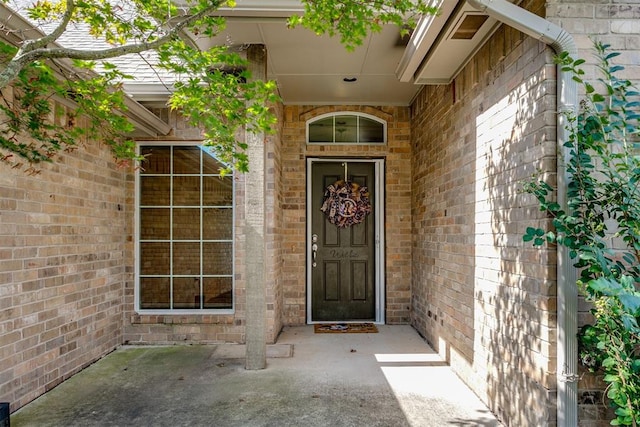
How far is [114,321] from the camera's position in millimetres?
4500

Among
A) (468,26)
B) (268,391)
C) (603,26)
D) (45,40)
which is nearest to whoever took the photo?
(45,40)

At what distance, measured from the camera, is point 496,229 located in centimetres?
292

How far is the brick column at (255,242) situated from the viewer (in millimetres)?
3809

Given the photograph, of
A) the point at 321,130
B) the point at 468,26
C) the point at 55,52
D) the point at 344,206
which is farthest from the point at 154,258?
the point at 468,26

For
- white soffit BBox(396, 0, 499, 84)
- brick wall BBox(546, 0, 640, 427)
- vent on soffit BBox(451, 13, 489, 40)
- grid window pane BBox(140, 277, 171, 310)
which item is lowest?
grid window pane BBox(140, 277, 171, 310)

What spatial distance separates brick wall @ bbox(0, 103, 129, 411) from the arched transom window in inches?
94.7

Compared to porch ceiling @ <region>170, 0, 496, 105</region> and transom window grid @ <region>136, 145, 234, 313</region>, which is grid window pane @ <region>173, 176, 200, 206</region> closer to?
transom window grid @ <region>136, 145, 234, 313</region>

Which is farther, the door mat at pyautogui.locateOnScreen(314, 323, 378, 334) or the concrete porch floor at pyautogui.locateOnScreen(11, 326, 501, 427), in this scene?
the door mat at pyautogui.locateOnScreen(314, 323, 378, 334)

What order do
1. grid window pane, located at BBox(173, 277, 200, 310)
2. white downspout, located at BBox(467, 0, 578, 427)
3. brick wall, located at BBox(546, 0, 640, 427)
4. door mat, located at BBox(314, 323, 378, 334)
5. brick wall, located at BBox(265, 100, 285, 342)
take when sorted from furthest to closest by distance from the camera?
door mat, located at BBox(314, 323, 378, 334) < grid window pane, located at BBox(173, 277, 200, 310) < brick wall, located at BBox(265, 100, 285, 342) < brick wall, located at BBox(546, 0, 640, 427) < white downspout, located at BBox(467, 0, 578, 427)

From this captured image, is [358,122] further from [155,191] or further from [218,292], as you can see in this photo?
[218,292]

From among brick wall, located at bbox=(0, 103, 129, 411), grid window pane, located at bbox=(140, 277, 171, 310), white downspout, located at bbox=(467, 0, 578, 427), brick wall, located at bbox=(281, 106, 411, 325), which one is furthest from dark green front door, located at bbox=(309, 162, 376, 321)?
white downspout, located at bbox=(467, 0, 578, 427)

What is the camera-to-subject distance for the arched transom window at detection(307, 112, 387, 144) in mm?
5652

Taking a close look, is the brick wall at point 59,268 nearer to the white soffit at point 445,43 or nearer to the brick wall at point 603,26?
the white soffit at point 445,43

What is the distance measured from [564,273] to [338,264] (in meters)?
3.64
